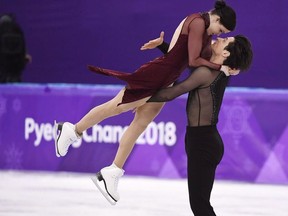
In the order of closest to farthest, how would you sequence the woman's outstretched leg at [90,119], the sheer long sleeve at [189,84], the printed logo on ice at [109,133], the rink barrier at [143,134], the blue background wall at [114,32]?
the sheer long sleeve at [189,84] → the woman's outstretched leg at [90,119] → the rink barrier at [143,134] → the printed logo on ice at [109,133] → the blue background wall at [114,32]

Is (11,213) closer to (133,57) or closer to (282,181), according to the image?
(282,181)

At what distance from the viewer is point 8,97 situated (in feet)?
30.6

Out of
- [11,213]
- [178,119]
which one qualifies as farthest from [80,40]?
[11,213]

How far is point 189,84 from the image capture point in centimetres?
528

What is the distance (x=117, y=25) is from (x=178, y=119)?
2.12m

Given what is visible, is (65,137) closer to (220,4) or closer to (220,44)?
(220,44)

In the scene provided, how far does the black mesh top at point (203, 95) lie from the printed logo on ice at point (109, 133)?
344cm

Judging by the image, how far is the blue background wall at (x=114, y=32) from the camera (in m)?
9.93

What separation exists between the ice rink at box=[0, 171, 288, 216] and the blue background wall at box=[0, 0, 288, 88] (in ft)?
6.49

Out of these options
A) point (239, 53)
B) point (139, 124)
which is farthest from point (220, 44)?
point (139, 124)

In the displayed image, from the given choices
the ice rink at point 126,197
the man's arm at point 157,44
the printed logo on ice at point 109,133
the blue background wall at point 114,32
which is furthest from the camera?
the blue background wall at point 114,32

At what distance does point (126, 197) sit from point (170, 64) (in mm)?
2160

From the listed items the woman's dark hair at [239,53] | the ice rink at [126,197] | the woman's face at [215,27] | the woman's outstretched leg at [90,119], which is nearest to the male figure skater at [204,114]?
the woman's dark hair at [239,53]

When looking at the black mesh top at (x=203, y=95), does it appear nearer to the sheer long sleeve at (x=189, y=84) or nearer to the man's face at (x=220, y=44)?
the sheer long sleeve at (x=189, y=84)
